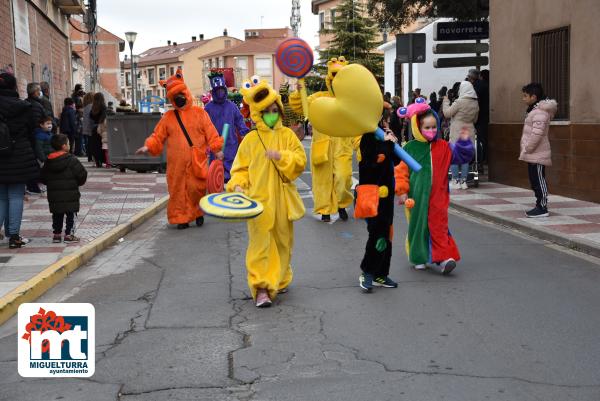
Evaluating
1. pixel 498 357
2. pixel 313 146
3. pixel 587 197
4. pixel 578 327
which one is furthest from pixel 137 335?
pixel 587 197

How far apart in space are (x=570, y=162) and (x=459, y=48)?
12.8 feet

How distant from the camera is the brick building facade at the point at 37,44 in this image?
17750 mm

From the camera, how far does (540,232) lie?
962 centimetres

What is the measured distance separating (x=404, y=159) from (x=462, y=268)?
1782 mm

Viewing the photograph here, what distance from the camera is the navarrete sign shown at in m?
15.4

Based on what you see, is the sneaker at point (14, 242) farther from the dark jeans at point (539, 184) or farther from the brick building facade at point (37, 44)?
the dark jeans at point (539, 184)

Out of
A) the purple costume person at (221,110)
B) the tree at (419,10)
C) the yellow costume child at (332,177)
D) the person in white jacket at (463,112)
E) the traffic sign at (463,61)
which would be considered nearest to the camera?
the yellow costume child at (332,177)

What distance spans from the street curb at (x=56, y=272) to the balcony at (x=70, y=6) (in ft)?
62.5

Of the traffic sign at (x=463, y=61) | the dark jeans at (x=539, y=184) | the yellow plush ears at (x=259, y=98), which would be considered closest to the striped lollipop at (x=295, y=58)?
the yellow plush ears at (x=259, y=98)

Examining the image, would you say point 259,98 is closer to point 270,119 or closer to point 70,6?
point 270,119

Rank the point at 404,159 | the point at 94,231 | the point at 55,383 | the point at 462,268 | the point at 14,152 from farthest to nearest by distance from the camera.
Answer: the point at 94,231, the point at 14,152, the point at 462,268, the point at 404,159, the point at 55,383

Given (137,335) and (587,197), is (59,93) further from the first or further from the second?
(137,335)

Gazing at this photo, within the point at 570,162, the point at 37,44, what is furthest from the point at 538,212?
the point at 37,44

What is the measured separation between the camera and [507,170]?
49.1ft
